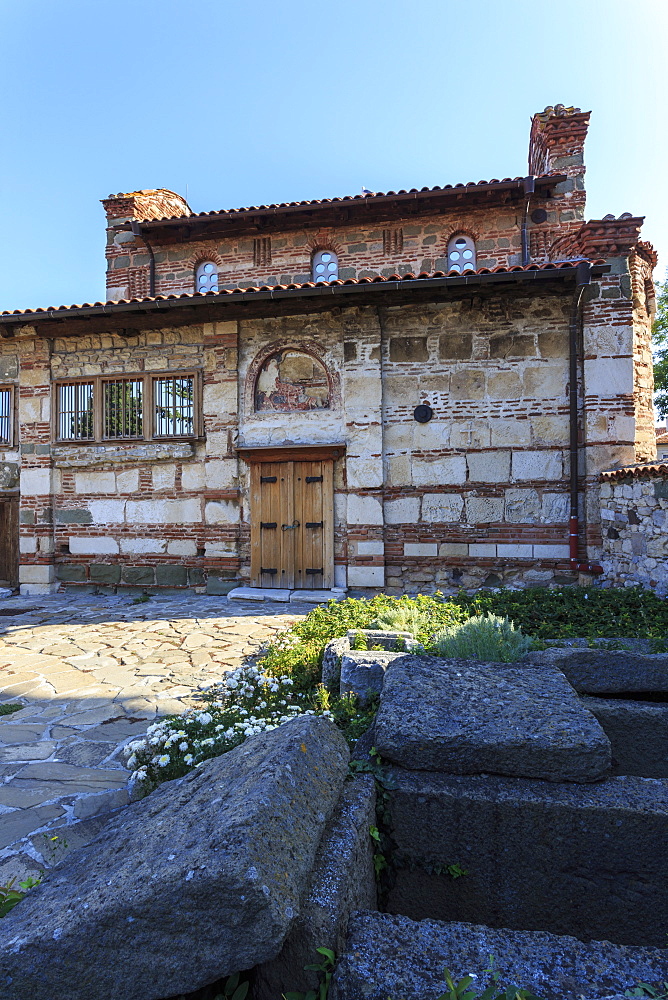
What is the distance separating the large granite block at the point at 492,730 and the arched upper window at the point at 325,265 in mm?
10560

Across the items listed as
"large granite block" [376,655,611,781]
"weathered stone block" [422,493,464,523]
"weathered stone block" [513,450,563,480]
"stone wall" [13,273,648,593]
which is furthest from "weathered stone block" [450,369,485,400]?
"large granite block" [376,655,611,781]

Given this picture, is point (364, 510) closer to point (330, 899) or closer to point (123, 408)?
point (123, 408)

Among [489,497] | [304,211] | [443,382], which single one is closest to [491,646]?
[489,497]

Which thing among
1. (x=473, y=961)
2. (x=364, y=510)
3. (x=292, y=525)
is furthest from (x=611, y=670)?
(x=292, y=525)

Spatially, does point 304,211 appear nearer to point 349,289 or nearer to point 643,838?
point 349,289

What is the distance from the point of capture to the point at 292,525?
8977mm

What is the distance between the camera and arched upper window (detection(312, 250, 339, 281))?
1165cm

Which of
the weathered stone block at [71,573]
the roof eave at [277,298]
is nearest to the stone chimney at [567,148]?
the roof eave at [277,298]

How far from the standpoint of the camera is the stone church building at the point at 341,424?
8242 mm

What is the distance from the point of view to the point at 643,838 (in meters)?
2.07

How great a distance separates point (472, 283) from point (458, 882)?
299 inches

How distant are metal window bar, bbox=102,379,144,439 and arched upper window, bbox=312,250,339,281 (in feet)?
15.1

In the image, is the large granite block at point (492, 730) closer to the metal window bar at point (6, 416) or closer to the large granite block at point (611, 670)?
the large granite block at point (611, 670)

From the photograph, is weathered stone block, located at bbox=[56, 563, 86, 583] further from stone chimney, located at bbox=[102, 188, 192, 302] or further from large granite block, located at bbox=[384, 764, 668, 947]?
large granite block, located at bbox=[384, 764, 668, 947]
